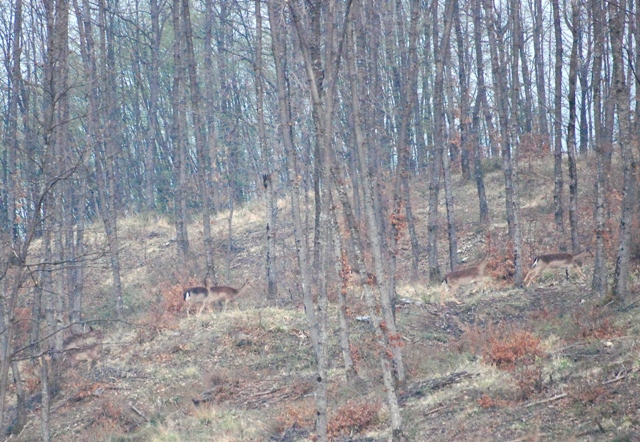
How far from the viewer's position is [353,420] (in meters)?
10.9

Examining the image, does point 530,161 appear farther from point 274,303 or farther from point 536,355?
point 536,355

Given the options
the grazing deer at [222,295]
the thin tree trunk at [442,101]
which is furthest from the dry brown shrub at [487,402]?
the grazing deer at [222,295]

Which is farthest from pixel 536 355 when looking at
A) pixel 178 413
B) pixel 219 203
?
pixel 219 203

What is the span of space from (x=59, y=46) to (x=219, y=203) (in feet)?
86.2

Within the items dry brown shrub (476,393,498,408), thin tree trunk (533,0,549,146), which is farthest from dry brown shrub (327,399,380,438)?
thin tree trunk (533,0,549,146)

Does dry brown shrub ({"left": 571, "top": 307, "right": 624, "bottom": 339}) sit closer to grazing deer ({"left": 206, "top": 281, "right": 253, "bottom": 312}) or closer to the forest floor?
the forest floor

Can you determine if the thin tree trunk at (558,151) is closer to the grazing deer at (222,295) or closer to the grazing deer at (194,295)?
the grazing deer at (222,295)

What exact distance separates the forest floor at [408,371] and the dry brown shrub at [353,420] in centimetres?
2

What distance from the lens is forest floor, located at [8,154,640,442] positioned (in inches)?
369

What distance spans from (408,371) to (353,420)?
268 centimetres

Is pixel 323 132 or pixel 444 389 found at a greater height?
pixel 323 132

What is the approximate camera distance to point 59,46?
11297 millimetres

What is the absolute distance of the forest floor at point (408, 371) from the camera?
938 cm

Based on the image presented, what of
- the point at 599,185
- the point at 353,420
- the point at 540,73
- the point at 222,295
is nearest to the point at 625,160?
the point at 599,185
